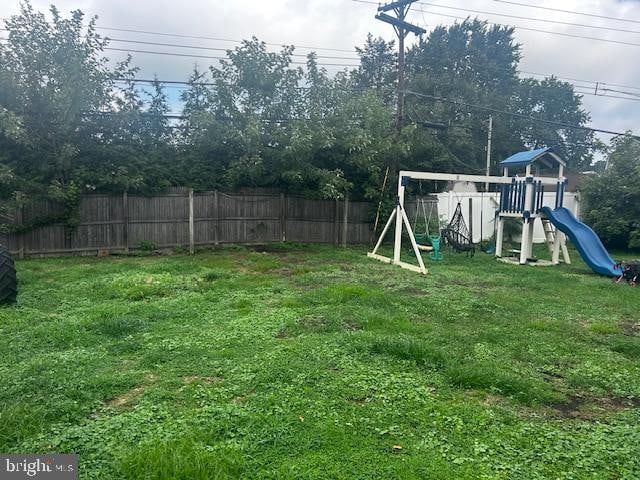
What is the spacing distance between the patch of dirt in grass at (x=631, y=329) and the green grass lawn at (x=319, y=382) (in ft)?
0.28

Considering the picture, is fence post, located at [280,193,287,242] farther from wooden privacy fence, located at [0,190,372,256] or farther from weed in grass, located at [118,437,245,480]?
weed in grass, located at [118,437,245,480]

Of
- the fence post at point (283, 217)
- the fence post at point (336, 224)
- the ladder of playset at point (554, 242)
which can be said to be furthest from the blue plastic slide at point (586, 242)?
the fence post at point (283, 217)

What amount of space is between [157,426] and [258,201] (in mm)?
10587

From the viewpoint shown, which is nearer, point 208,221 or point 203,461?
point 203,461

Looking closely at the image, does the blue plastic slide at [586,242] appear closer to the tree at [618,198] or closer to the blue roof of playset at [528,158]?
the blue roof of playset at [528,158]

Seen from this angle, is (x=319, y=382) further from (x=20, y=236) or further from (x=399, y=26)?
(x=399, y=26)

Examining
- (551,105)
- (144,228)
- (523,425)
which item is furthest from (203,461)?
(551,105)

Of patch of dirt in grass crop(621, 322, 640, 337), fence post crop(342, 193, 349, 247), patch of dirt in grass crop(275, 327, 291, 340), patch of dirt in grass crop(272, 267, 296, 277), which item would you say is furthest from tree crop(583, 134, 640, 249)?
patch of dirt in grass crop(275, 327, 291, 340)

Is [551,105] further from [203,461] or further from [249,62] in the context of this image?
[203,461]

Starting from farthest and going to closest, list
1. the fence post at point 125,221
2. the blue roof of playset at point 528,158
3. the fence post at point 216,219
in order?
the fence post at point 216,219 < the blue roof of playset at point 528,158 < the fence post at point 125,221

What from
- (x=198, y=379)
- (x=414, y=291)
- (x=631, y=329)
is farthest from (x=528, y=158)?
(x=198, y=379)

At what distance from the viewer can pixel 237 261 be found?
10344 millimetres

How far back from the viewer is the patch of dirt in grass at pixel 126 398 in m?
3.12

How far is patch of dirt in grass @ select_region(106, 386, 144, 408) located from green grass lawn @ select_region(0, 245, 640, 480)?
2 cm
